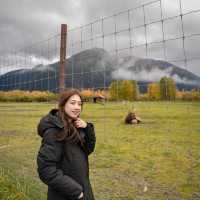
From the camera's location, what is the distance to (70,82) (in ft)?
20.2

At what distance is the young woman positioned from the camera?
77.0 inches

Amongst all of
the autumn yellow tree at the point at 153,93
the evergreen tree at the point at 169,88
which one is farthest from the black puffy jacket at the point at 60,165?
the autumn yellow tree at the point at 153,93

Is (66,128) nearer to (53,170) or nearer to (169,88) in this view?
(53,170)

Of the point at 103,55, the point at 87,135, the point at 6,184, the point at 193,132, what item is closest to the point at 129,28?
the point at 103,55

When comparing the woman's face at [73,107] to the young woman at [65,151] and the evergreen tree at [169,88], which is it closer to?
the young woman at [65,151]

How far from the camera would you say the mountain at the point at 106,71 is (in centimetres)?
494

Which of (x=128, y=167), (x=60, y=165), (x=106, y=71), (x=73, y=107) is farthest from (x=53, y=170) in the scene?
(x=128, y=167)

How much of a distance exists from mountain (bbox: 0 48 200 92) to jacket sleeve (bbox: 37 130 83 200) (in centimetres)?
322

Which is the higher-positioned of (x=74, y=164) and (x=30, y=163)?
(x=74, y=164)

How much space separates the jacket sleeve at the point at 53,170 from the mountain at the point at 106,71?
10.6 feet

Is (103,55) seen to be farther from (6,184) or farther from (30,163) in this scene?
(6,184)

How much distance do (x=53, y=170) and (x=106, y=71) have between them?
3925 millimetres

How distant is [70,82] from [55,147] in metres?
4.24

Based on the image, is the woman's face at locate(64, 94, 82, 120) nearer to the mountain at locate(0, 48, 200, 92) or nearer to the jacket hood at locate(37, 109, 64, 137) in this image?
the jacket hood at locate(37, 109, 64, 137)
